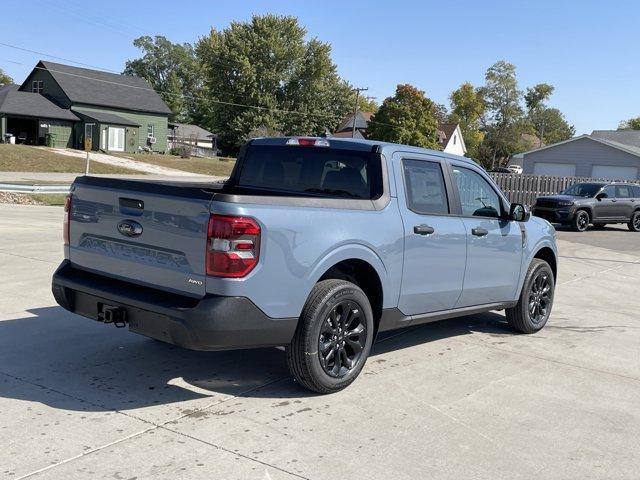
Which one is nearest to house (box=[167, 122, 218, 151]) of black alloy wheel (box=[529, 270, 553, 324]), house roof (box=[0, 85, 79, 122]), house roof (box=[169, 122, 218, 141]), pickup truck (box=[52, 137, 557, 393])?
house roof (box=[169, 122, 218, 141])

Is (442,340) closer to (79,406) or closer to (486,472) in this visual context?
(486,472)

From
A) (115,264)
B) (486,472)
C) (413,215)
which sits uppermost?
(413,215)

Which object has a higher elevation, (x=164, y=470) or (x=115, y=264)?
(x=115, y=264)

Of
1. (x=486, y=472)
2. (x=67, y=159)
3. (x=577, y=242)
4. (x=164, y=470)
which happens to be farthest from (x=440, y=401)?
(x=67, y=159)

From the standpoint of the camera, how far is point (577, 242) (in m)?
18.2

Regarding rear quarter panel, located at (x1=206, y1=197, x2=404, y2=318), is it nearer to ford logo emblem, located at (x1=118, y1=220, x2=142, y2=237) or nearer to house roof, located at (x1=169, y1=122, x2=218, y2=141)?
ford logo emblem, located at (x1=118, y1=220, x2=142, y2=237)

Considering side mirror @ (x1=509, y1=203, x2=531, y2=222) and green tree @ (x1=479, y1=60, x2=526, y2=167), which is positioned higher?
green tree @ (x1=479, y1=60, x2=526, y2=167)

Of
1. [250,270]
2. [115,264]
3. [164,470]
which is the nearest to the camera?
[164,470]

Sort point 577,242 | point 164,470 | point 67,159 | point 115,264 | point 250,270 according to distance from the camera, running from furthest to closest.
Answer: point 67,159, point 577,242, point 115,264, point 250,270, point 164,470

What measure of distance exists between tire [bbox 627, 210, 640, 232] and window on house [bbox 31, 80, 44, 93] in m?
49.3

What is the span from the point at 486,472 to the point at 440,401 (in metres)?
1.12

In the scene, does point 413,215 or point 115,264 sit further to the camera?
point 413,215

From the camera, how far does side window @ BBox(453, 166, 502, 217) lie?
614 centimetres

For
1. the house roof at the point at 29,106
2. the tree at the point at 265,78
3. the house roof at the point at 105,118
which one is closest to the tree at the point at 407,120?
the tree at the point at 265,78
